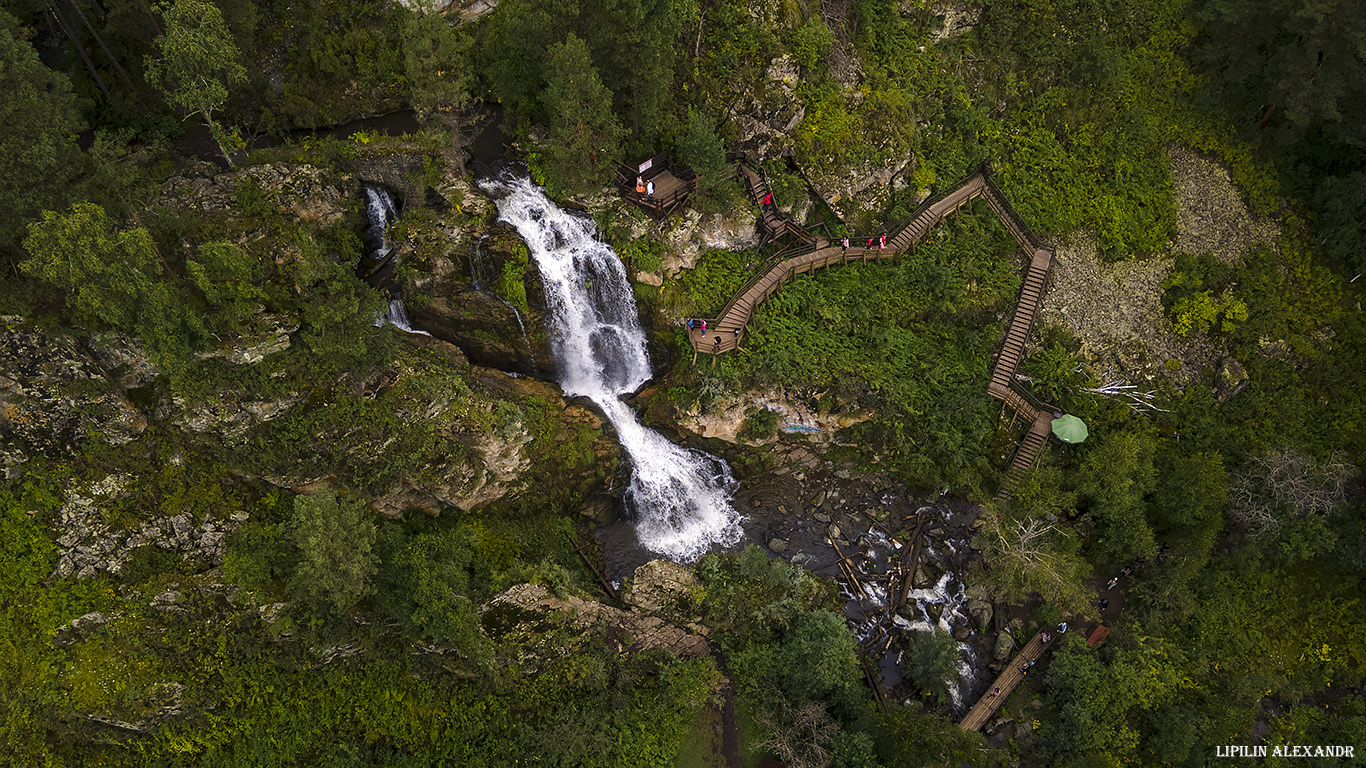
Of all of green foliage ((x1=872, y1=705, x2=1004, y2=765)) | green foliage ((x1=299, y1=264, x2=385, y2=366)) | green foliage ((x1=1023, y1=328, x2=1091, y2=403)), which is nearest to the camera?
green foliage ((x1=299, y1=264, x2=385, y2=366))

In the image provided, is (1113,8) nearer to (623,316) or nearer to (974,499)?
(974,499)

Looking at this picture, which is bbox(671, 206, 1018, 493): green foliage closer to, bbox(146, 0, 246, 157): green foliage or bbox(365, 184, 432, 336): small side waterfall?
bbox(365, 184, 432, 336): small side waterfall

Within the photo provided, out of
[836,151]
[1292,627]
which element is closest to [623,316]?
[836,151]

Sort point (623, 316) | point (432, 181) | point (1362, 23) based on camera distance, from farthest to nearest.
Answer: point (623, 316) → point (432, 181) → point (1362, 23)

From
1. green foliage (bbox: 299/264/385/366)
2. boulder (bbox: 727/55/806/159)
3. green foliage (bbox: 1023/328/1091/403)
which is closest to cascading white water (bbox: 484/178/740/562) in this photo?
green foliage (bbox: 299/264/385/366)

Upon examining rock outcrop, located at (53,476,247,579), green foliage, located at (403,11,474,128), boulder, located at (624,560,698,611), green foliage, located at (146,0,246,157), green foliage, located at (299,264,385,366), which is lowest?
boulder, located at (624,560,698,611)

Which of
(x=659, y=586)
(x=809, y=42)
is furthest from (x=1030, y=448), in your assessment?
(x=809, y=42)

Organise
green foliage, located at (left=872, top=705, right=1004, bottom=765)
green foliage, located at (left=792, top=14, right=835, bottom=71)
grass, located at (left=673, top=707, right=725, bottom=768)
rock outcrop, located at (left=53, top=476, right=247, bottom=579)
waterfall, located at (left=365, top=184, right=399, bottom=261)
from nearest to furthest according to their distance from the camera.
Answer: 1. rock outcrop, located at (left=53, top=476, right=247, bottom=579)
2. green foliage, located at (left=872, top=705, right=1004, bottom=765)
3. grass, located at (left=673, top=707, right=725, bottom=768)
4. waterfall, located at (left=365, top=184, right=399, bottom=261)
5. green foliage, located at (left=792, top=14, right=835, bottom=71)
